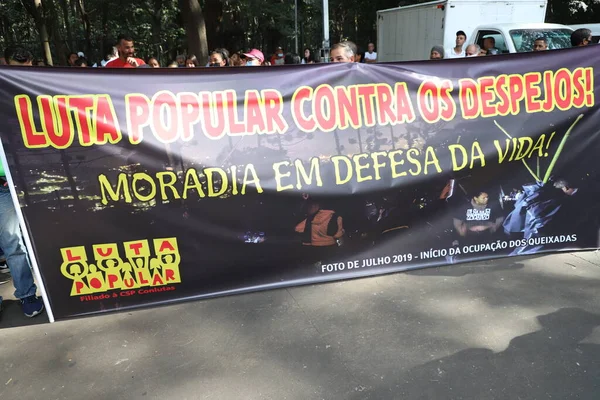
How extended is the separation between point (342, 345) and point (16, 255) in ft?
7.60

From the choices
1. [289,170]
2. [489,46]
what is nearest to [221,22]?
[489,46]

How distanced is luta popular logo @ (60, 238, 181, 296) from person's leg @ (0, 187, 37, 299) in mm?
385

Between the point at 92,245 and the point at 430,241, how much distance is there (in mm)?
2504

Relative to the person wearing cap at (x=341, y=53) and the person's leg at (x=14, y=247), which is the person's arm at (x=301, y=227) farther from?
the person's leg at (x=14, y=247)

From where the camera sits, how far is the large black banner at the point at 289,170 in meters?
3.14

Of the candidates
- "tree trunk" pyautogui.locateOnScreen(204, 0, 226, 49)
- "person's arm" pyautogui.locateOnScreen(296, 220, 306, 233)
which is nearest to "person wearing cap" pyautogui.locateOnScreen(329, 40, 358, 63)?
"person's arm" pyautogui.locateOnScreen(296, 220, 306, 233)

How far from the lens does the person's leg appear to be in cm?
325

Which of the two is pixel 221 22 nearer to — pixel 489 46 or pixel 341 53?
pixel 489 46

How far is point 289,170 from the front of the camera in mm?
3512

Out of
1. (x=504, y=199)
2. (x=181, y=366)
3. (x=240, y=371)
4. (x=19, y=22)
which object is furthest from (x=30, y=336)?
(x=19, y=22)

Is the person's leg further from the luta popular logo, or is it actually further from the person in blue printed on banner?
the luta popular logo

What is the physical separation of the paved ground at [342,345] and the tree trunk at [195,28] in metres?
10.9

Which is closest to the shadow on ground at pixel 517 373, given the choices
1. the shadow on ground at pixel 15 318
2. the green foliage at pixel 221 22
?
the shadow on ground at pixel 15 318

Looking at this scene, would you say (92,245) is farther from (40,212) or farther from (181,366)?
(181,366)
